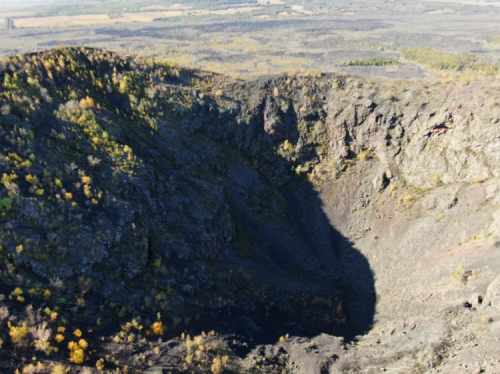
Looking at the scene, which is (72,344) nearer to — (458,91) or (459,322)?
(459,322)

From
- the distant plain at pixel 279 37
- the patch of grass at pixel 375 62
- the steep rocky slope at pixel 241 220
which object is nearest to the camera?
the steep rocky slope at pixel 241 220

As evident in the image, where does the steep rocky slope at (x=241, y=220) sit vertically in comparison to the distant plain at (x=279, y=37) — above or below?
below

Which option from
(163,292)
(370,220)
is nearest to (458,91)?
(370,220)

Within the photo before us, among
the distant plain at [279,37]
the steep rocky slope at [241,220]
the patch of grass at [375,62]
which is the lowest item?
the steep rocky slope at [241,220]

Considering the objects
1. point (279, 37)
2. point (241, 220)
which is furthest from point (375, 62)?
point (241, 220)

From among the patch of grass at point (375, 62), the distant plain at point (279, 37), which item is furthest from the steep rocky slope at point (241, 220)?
the patch of grass at point (375, 62)

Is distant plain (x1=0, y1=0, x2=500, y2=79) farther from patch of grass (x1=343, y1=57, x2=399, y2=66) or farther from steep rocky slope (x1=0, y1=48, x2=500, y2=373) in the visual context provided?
steep rocky slope (x1=0, y1=48, x2=500, y2=373)

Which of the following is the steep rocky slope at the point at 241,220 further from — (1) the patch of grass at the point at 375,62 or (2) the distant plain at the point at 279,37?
(1) the patch of grass at the point at 375,62

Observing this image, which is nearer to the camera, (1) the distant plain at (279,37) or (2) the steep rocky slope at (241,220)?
(2) the steep rocky slope at (241,220)

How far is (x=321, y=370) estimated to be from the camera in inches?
800

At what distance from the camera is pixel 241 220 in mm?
35688

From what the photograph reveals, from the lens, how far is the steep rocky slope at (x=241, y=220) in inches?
792

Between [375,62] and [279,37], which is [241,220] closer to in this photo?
[375,62]

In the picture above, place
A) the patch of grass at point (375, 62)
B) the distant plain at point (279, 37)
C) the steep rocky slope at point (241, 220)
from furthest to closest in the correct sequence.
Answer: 1. the distant plain at point (279, 37)
2. the patch of grass at point (375, 62)
3. the steep rocky slope at point (241, 220)
